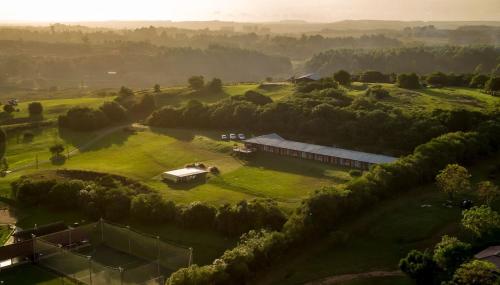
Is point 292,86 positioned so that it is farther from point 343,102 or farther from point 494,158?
point 494,158

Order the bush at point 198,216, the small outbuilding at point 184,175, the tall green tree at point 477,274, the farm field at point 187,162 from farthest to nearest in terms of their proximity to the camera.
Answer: the small outbuilding at point 184,175 < the farm field at point 187,162 < the bush at point 198,216 < the tall green tree at point 477,274

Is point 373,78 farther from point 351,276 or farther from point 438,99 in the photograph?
point 351,276

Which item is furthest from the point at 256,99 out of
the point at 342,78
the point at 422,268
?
the point at 422,268

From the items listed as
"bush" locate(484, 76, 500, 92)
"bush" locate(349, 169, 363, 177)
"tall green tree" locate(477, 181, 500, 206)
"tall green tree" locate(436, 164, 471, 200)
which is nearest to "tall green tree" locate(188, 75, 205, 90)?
"bush" locate(484, 76, 500, 92)

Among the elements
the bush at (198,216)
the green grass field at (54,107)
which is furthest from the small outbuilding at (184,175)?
the green grass field at (54,107)

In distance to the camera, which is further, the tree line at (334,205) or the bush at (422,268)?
the tree line at (334,205)

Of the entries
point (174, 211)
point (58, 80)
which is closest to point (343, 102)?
point (174, 211)

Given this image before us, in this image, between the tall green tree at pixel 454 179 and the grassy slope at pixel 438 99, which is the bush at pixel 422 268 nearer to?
the tall green tree at pixel 454 179
